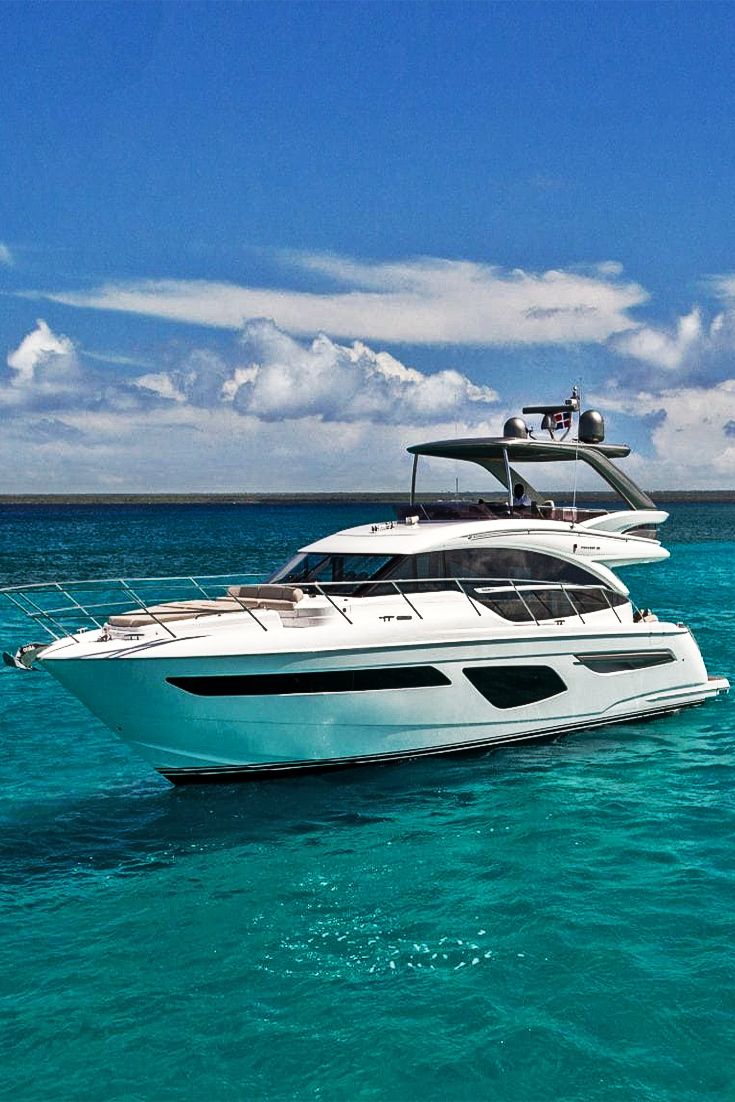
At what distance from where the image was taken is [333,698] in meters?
11.4

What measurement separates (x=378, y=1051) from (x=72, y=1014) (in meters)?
2.17

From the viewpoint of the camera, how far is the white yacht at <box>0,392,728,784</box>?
431 inches

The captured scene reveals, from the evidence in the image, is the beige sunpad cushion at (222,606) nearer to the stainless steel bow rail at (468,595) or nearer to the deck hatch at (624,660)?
the stainless steel bow rail at (468,595)

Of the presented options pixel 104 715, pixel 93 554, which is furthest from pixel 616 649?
pixel 93 554

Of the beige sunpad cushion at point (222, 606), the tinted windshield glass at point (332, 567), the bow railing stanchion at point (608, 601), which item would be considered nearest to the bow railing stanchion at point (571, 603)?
the bow railing stanchion at point (608, 601)

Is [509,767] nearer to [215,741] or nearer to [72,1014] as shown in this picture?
[215,741]

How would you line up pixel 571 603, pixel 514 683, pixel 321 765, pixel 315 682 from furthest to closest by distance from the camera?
1. pixel 571 603
2. pixel 514 683
3. pixel 321 765
4. pixel 315 682

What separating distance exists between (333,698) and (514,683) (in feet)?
8.47

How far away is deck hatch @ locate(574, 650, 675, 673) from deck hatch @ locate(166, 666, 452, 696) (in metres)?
2.51

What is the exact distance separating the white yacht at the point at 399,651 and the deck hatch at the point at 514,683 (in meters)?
0.02

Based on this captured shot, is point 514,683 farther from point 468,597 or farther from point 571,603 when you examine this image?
point 571,603

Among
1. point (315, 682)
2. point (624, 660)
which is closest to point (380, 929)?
point (315, 682)

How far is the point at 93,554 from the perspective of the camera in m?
59.9

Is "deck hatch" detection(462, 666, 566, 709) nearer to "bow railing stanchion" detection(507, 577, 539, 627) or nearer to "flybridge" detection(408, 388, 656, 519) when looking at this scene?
"bow railing stanchion" detection(507, 577, 539, 627)
